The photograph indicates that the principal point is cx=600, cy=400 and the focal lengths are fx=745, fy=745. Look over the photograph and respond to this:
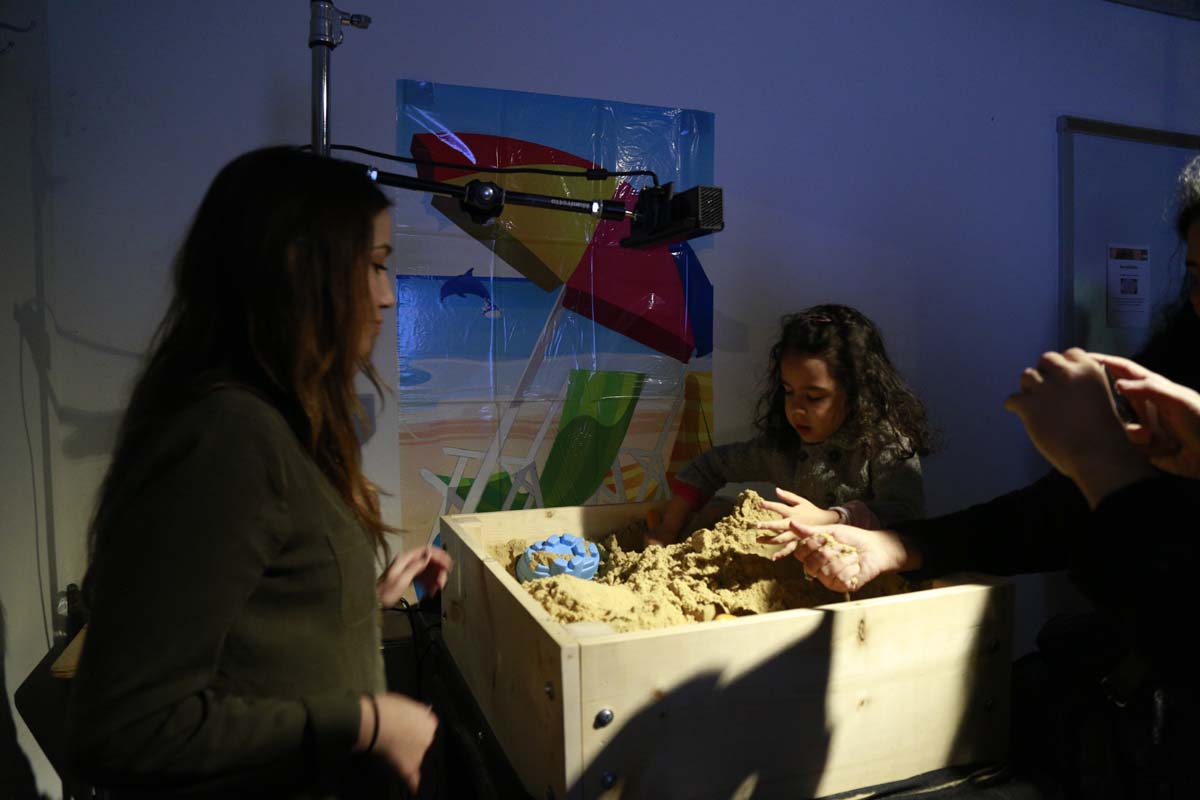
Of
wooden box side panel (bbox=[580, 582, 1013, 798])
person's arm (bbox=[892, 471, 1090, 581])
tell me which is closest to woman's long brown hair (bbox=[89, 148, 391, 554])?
wooden box side panel (bbox=[580, 582, 1013, 798])

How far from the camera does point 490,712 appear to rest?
100 centimetres

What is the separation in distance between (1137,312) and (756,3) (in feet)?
4.81

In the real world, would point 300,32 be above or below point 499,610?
above

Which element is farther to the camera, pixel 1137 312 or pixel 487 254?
pixel 1137 312

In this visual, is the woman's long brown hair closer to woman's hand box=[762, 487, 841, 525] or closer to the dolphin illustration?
woman's hand box=[762, 487, 841, 525]

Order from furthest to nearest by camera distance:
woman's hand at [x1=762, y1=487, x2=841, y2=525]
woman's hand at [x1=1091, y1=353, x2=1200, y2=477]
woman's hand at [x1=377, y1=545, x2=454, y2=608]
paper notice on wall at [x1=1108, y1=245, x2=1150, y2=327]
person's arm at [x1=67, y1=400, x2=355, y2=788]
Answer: paper notice on wall at [x1=1108, y1=245, x2=1150, y2=327] < woman's hand at [x1=762, y1=487, x2=841, y2=525] < woman's hand at [x1=377, y1=545, x2=454, y2=608] < woman's hand at [x1=1091, y1=353, x2=1200, y2=477] < person's arm at [x1=67, y1=400, x2=355, y2=788]

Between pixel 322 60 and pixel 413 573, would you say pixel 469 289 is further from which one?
pixel 413 573

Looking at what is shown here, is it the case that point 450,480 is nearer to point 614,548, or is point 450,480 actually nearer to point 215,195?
point 614,548

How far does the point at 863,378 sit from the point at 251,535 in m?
1.13

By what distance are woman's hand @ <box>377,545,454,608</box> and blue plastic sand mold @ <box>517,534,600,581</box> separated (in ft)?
0.87

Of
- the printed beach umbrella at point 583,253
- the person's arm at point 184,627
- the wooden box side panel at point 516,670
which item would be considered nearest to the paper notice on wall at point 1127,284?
the printed beach umbrella at point 583,253

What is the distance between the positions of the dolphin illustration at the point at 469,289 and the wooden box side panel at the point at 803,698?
1037mm

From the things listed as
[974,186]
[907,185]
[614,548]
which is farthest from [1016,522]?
[974,186]

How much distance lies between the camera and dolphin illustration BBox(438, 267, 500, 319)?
1612mm
